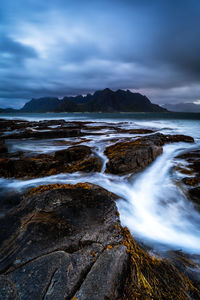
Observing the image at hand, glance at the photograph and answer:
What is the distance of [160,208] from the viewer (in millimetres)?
4852

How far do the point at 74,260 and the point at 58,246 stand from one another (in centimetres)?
32

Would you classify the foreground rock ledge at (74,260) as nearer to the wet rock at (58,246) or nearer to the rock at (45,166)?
the wet rock at (58,246)

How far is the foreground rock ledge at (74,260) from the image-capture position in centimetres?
159

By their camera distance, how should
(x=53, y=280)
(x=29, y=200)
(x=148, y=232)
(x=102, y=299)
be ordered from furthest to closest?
(x=148, y=232), (x=29, y=200), (x=53, y=280), (x=102, y=299)

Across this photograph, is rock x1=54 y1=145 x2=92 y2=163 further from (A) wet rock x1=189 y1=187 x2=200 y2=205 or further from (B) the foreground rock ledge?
(A) wet rock x1=189 y1=187 x2=200 y2=205

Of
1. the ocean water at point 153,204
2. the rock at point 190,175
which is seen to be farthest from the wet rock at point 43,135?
the rock at point 190,175

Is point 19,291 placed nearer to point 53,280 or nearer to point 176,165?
point 53,280

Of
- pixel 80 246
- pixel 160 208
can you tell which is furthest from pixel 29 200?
pixel 160 208

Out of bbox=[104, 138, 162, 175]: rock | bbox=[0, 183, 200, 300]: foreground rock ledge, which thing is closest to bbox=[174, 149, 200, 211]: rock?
bbox=[104, 138, 162, 175]: rock

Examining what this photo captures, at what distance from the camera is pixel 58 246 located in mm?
2051

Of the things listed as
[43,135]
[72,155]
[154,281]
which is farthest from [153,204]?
[43,135]

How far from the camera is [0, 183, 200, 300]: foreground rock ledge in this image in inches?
62.7

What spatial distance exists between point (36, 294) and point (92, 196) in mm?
1729

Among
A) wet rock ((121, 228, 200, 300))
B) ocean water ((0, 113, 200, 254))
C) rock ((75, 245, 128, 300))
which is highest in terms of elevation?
rock ((75, 245, 128, 300))
